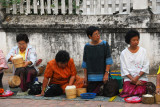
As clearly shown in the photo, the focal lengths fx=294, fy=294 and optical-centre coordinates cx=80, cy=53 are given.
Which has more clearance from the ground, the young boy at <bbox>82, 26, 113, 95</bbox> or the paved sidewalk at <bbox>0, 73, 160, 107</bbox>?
the young boy at <bbox>82, 26, 113, 95</bbox>

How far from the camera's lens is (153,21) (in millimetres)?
7938

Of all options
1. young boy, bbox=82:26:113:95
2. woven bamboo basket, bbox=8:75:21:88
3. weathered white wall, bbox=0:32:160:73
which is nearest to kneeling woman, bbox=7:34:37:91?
woven bamboo basket, bbox=8:75:21:88

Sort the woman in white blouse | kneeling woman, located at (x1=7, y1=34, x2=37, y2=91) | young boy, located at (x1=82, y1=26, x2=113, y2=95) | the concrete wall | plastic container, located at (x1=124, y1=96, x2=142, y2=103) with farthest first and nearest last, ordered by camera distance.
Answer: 1. the concrete wall
2. kneeling woman, located at (x1=7, y1=34, x2=37, y2=91)
3. young boy, located at (x1=82, y1=26, x2=113, y2=95)
4. the woman in white blouse
5. plastic container, located at (x1=124, y1=96, x2=142, y2=103)

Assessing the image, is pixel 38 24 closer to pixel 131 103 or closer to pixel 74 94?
pixel 74 94

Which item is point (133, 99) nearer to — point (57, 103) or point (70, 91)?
point (70, 91)

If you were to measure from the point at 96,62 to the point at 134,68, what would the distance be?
765mm

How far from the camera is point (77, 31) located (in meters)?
8.48

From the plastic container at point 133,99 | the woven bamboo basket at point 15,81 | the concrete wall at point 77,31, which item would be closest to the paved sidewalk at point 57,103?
the plastic container at point 133,99

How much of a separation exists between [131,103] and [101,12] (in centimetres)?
393

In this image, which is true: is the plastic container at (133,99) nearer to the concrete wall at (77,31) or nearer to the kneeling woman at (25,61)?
the kneeling woman at (25,61)

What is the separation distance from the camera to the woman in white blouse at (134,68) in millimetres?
5645

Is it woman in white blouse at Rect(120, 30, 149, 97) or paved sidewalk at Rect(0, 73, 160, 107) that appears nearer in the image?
paved sidewalk at Rect(0, 73, 160, 107)

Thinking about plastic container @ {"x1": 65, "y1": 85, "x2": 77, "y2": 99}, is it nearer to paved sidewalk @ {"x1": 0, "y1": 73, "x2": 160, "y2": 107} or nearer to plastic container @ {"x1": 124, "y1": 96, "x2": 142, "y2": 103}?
paved sidewalk @ {"x1": 0, "y1": 73, "x2": 160, "y2": 107}

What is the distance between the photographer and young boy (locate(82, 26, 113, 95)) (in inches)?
232
